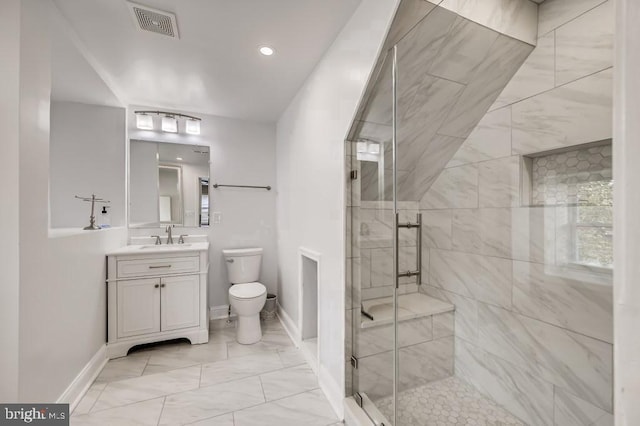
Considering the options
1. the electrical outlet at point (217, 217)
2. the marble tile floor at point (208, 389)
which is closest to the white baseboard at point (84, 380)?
the marble tile floor at point (208, 389)

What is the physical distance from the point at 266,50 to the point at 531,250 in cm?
219

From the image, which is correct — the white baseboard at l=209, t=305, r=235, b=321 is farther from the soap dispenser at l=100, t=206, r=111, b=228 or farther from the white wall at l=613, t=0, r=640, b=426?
the white wall at l=613, t=0, r=640, b=426

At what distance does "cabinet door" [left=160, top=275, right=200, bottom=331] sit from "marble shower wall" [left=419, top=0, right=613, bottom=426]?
2.01m

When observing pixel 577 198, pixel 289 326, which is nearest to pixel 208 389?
pixel 289 326

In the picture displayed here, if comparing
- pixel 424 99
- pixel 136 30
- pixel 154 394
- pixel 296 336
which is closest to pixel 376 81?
pixel 424 99

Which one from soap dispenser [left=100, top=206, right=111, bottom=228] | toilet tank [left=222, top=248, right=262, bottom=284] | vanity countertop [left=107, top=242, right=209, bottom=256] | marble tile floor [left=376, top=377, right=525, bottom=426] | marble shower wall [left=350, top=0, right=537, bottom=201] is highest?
marble shower wall [left=350, top=0, right=537, bottom=201]

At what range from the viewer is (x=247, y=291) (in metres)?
2.55

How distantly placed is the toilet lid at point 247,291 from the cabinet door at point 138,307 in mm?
640

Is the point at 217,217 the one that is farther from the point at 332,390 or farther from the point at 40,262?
the point at 332,390

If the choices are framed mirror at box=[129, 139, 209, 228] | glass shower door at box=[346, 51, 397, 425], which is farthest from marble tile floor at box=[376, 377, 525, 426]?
framed mirror at box=[129, 139, 209, 228]

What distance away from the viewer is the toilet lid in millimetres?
2449

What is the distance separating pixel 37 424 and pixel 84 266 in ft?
2.90

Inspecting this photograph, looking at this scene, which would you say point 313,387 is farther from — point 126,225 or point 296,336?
point 126,225

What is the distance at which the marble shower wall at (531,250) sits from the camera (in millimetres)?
1376
